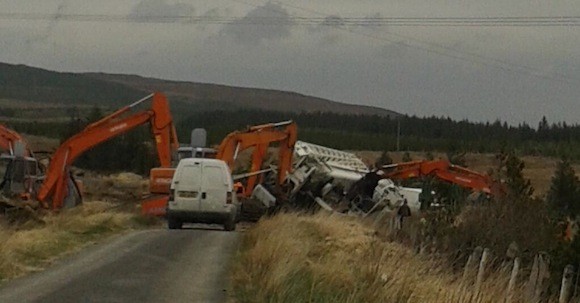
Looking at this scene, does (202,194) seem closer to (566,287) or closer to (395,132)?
(566,287)

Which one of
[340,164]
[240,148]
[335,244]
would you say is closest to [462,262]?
[335,244]

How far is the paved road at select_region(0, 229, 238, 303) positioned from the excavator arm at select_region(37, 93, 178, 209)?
47.0ft

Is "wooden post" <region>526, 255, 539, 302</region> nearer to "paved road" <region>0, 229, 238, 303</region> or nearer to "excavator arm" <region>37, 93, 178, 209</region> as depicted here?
"paved road" <region>0, 229, 238, 303</region>

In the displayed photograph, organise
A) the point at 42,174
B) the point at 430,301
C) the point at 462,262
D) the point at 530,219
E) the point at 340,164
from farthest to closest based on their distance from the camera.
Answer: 1. the point at 340,164
2. the point at 42,174
3. the point at 530,219
4. the point at 462,262
5. the point at 430,301

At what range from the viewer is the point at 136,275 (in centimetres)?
1678

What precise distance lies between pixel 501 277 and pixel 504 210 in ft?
40.5

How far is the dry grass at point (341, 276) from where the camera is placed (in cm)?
1328

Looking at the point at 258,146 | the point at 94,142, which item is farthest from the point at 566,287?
the point at 258,146

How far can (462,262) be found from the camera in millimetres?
23953

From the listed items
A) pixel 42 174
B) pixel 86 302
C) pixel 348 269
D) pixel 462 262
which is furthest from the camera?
pixel 42 174

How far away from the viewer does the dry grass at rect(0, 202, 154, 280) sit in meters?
17.1

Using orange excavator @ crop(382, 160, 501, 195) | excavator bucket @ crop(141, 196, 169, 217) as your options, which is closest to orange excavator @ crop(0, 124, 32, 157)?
excavator bucket @ crop(141, 196, 169, 217)

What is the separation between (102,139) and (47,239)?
Answer: 18175 mm

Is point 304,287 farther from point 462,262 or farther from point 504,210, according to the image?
point 504,210
